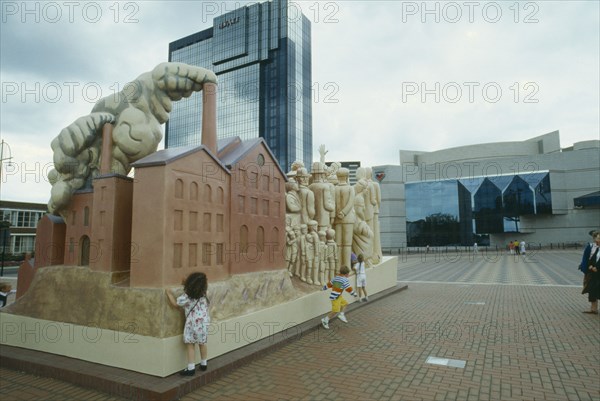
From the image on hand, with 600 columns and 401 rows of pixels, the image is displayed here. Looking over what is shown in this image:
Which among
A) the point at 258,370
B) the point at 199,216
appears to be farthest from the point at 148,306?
the point at 258,370

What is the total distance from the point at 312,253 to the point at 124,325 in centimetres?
476

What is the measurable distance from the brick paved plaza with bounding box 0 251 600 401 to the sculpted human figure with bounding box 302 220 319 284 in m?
1.25

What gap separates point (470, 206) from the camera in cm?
4759

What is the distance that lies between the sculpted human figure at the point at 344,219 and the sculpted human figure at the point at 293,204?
1.94 metres

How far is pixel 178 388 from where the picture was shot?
169 inches

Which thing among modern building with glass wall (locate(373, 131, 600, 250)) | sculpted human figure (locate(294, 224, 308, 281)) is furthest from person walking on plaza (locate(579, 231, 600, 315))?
modern building with glass wall (locate(373, 131, 600, 250))

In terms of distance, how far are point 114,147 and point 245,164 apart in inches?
83.0

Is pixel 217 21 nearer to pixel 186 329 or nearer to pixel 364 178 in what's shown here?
pixel 364 178

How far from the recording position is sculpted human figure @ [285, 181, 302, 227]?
879cm

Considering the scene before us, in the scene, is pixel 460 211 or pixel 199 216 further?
pixel 460 211

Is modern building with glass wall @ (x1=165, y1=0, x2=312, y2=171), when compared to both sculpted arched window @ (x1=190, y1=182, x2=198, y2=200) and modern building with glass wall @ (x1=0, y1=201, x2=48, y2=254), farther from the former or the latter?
sculpted arched window @ (x1=190, y1=182, x2=198, y2=200)

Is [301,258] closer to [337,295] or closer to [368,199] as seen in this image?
[337,295]

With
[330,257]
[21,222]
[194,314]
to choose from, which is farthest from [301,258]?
[21,222]

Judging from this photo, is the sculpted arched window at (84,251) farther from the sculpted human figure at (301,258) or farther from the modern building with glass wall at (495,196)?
the modern building with glass wall at (495,196)
